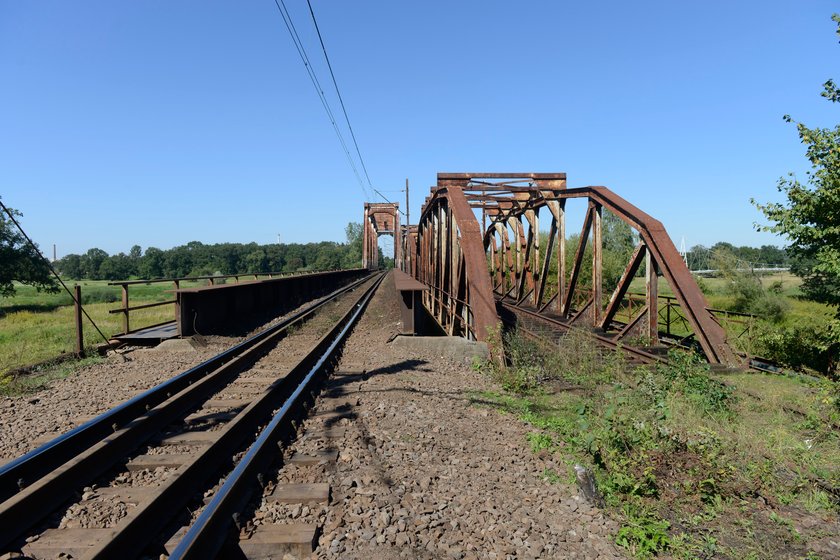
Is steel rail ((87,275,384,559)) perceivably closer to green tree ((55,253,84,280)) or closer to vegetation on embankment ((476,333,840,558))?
vegetation on embankment ((476,333,840,558))

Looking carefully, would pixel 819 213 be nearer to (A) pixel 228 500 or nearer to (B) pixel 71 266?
(A) pixel 228 500

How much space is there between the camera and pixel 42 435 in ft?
18.1

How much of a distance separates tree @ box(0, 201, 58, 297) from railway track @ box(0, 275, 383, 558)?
104 feet

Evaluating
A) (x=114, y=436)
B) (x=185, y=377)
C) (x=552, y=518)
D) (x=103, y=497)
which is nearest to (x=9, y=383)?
(x=185, y=377)

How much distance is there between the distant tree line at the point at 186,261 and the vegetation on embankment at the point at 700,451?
93425mm

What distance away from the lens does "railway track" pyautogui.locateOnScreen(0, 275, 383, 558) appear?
11.3ft

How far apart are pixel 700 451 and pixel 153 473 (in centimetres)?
484

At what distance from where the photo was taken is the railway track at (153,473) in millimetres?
3441

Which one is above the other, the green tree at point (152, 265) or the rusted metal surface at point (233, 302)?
the green tree at point (152, 265)

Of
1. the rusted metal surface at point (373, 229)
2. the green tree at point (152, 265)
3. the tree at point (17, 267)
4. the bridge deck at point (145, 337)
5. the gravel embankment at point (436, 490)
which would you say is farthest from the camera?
the green tree at point (152, 265)

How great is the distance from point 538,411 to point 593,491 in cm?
224

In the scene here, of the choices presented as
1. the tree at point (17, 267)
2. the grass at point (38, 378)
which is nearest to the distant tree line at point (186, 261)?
the tree at point (17, 267)

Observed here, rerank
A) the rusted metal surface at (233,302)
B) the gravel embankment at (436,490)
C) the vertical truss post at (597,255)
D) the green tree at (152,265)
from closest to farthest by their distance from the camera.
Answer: the gravel embankment at (436,490), the vertical truss post at (597,255), the rusted metal surface at (233,302), the green tree at (152,265)

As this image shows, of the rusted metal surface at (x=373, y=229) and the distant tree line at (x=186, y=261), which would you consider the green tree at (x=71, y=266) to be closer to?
the distant tree line at (x=186, y=261)
